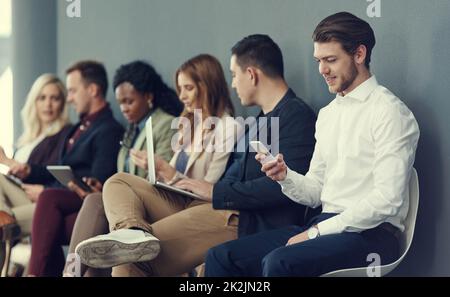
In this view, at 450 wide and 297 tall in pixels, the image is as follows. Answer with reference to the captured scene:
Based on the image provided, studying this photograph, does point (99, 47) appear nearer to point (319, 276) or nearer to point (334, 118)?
point (334, 118)

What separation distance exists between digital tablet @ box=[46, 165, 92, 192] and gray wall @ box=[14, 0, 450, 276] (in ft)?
2.89

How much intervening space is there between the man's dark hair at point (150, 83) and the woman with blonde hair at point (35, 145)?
2.21 ft

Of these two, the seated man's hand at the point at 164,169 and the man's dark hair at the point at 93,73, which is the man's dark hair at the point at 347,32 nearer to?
the seated man's hand at the point at 164,169

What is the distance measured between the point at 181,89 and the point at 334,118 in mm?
1248

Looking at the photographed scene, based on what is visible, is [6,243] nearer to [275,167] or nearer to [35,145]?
[35,145]

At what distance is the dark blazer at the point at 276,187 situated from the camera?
374 cm

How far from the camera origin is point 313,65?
423cm

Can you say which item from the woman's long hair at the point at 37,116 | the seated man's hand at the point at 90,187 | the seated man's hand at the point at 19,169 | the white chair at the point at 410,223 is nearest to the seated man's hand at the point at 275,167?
the white chair at the point at 410,223

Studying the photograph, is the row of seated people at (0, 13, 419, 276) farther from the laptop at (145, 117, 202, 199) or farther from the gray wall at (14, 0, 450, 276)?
the gray wall at (14, 0, 450, 276)

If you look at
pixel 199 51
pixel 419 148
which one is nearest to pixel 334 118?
pixel 419 148

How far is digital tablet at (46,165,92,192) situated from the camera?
4.86 metres

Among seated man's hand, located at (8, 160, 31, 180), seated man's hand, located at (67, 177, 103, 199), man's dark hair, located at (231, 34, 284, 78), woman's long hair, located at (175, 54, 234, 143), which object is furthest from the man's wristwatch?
seated man's hand, located at (8, 160, 31, 180)

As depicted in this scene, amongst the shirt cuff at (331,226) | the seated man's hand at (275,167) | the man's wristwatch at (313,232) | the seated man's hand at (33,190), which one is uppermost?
the seated man's hand at (275,167)
